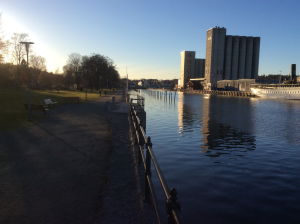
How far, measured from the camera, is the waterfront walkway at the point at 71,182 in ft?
12.6

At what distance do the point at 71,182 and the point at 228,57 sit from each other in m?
123

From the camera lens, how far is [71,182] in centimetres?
523

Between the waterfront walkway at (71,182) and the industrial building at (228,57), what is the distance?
114 m

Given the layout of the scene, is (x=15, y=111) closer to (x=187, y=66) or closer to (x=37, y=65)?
(x=37, y=65)

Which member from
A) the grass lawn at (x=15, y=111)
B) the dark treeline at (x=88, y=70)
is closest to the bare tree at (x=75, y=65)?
the dark treeline at (x=88, y=70)

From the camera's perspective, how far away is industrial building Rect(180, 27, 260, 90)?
114275 millimetres

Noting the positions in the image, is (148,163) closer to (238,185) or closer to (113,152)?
(113,152)

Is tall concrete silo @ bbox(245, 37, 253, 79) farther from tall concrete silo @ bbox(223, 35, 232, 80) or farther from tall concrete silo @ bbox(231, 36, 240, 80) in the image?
tall concrete silo @ bbox(223, 35, 232, 80)

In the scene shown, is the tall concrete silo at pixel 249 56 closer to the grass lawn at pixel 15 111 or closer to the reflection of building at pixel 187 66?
the reflection of building at pixel 187 66

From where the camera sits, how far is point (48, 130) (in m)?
11.8

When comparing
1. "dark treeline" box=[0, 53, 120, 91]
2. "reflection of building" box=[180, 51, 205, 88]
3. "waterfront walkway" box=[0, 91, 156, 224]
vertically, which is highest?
"reflection of building" box=[180, 51, 205, 88]

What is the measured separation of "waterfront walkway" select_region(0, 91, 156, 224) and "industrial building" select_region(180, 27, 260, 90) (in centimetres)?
11376

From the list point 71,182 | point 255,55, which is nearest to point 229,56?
point 255,55

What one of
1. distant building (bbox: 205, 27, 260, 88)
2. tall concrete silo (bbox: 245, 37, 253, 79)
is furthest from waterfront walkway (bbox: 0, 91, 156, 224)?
tall concrete silo (bbox: 245, 37, 253, 79)
